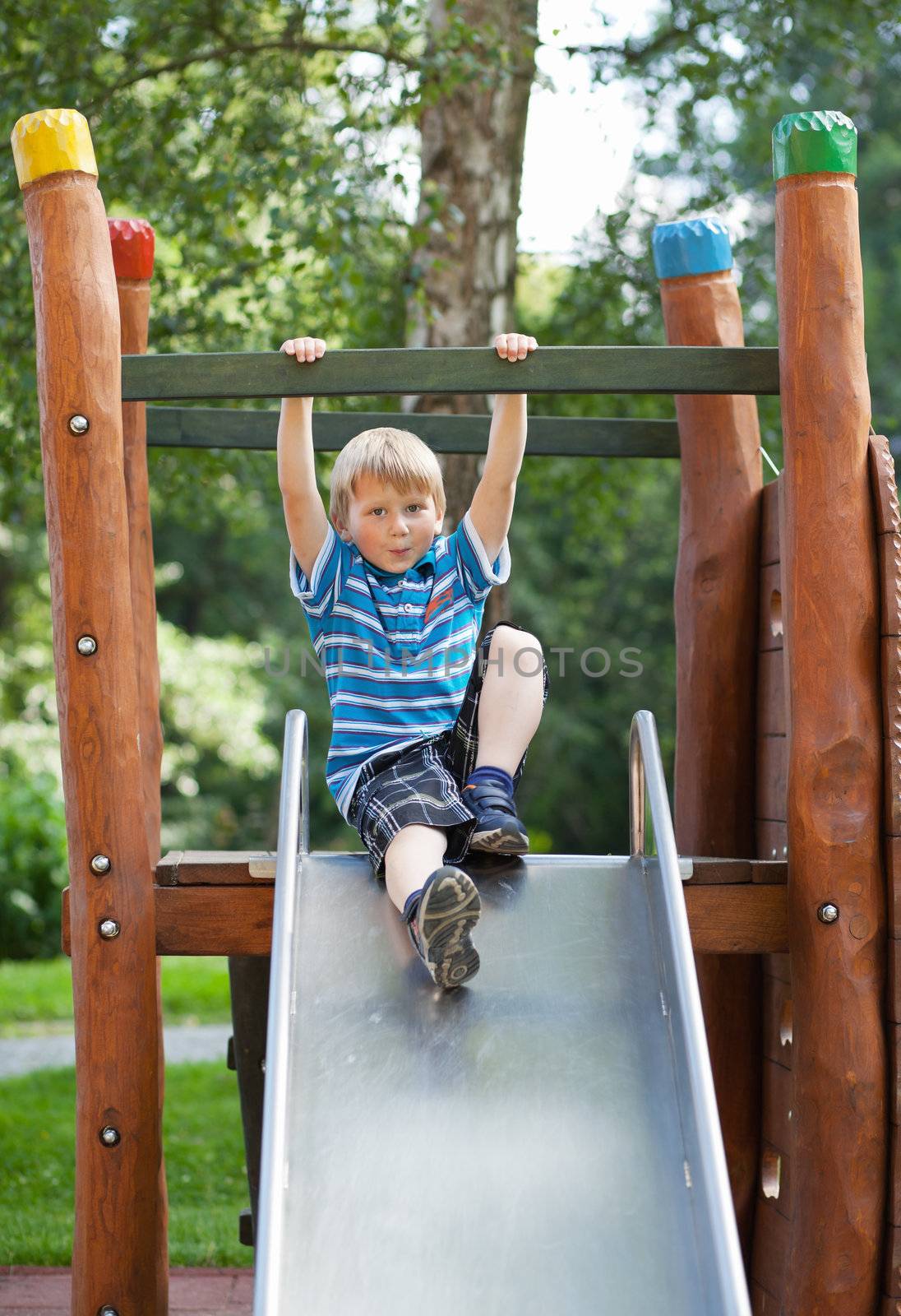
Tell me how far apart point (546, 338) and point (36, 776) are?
6572 millimetres

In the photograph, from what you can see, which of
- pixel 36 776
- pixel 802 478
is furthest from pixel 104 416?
pixel 36 776

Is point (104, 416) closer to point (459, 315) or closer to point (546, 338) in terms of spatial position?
point (459, 315)

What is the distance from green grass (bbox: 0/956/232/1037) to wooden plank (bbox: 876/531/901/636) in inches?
230

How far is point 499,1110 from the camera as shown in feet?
8.49

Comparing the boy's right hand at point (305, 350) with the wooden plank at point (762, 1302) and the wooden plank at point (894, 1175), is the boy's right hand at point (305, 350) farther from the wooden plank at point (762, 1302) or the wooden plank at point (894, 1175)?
the wooden plank at point (762, 1302)

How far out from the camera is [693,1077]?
2.43 m

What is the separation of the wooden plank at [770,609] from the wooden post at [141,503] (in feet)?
5.31

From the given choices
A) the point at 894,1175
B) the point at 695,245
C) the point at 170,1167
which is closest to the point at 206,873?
the point at 894,1175

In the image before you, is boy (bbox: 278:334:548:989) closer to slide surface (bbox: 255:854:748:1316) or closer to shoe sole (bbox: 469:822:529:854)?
shoe sole (bbox: 469:822:529:854)

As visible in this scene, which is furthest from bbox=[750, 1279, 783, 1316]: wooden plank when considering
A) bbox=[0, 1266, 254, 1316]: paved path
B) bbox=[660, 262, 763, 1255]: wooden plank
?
bbox=[0, 1266, 254, 1316]: paved path

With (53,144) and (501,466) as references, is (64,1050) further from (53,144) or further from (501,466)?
(53,144)

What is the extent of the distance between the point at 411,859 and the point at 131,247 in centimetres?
193

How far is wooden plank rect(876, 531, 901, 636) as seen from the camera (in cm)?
287

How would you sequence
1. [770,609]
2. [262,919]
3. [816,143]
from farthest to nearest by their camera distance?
[770,609], [262,919], [816,143]
